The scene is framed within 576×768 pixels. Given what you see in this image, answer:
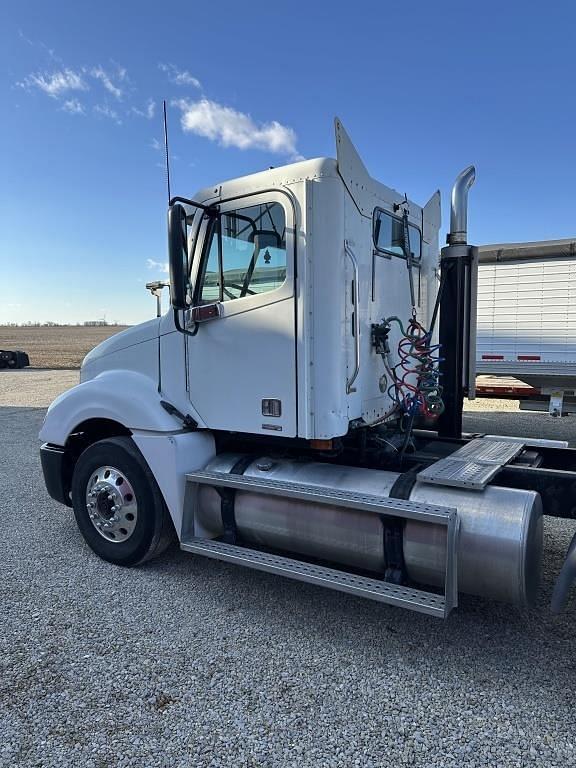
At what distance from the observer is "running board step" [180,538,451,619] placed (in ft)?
9.20

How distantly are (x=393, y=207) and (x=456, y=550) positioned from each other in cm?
253

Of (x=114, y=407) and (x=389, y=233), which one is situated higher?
(x=389, y=233)

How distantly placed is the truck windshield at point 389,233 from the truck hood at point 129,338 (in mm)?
1769

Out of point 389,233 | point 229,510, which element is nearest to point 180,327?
point 229,510

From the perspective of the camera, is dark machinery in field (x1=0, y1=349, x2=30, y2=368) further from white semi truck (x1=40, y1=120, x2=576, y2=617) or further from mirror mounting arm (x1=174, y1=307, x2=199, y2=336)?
mirror mounting arm (x1=174, y1=307, x2=199, y2=336)

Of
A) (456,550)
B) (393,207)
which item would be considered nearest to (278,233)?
(393,207)

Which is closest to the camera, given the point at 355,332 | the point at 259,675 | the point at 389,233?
the point at 259,675

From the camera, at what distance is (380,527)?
10.4ft

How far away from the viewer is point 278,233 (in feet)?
11.3

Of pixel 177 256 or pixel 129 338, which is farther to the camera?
pixel 129 338

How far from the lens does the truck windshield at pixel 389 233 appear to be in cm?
382

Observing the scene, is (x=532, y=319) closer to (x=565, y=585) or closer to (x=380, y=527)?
(x=380, y=527)

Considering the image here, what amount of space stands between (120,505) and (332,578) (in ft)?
5.86

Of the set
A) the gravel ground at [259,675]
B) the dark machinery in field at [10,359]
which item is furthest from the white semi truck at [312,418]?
the dark machinery in field at [10,359]
